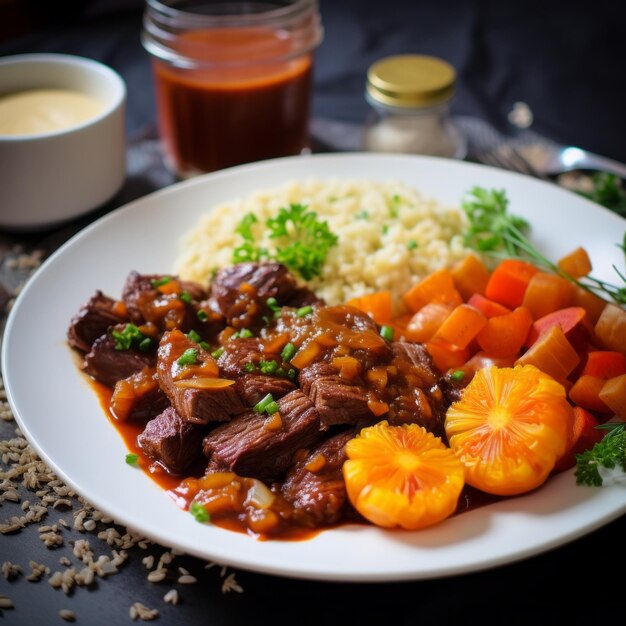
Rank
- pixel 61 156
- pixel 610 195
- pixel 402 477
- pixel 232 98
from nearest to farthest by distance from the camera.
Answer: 1. pixel 402 477
2. pixel 61 156
3. pixel 610 195
4. pixel 232 98

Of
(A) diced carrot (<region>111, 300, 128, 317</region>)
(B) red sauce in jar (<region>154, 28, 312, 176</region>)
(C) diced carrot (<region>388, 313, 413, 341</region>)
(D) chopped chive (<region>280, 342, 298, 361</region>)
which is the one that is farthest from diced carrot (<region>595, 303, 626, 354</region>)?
(B) red sauce in jar (<region>154, 28, 312, 176</region>)

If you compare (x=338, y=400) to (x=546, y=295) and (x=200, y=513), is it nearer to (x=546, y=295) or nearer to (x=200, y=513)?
(x=200, y=513)

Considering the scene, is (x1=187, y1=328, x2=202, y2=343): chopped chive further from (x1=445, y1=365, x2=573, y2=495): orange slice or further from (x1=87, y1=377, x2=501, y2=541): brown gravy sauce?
(x1=445, y1=365, x2=573, y2=495): orange slice

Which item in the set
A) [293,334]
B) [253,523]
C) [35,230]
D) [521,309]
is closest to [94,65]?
[35,230]

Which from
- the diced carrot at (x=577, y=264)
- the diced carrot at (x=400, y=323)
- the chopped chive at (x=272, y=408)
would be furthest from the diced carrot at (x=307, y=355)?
the diced carrot at (x=577, y=264)

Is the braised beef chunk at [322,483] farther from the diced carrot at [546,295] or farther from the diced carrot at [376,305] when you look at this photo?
the diced carrot at [546,295]

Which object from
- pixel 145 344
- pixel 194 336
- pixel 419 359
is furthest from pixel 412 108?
pixel 145 344
